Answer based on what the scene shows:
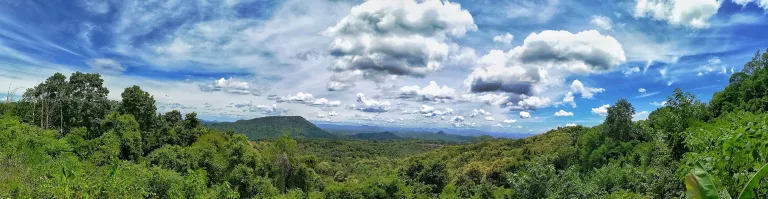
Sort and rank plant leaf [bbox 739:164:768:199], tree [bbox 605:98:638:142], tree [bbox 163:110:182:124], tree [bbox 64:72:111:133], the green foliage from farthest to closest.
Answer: tree [bbox 605:98:638:142] < tree [bbox 163:110:182:124] < tree [bbox 64:72:111:133] < the green foliage < plant leaf [bbox 739:164:768:199]

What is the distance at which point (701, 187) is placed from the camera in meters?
3.17

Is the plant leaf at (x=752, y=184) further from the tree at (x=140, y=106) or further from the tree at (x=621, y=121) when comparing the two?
the tree at (x=621, y=121)

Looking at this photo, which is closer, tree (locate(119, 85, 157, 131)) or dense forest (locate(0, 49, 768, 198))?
dense forest (locate(0, 49, 768, 198))

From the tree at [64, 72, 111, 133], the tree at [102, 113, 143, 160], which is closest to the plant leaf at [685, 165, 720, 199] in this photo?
the tree at [102, 113, 143, 160]

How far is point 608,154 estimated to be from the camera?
1804 inches

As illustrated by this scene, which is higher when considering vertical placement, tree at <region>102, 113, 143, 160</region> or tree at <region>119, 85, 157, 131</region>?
tree at <region>119, 85, 157, 131</region>

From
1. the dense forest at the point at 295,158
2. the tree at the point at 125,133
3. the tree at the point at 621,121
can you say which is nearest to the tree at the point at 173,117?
Answer: the dense forest at the point at 295,158

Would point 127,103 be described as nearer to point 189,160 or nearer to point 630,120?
point 189,160

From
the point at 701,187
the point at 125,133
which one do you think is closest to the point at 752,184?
the point at 701,187

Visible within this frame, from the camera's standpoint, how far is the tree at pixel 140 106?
35.8 metres

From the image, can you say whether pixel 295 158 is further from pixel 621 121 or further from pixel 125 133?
pixel 621 121

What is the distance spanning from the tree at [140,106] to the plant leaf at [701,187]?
136 ft

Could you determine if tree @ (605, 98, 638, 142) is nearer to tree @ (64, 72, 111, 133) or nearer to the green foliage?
the green foliage

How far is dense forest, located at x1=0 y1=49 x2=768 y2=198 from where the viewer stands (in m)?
5.73
